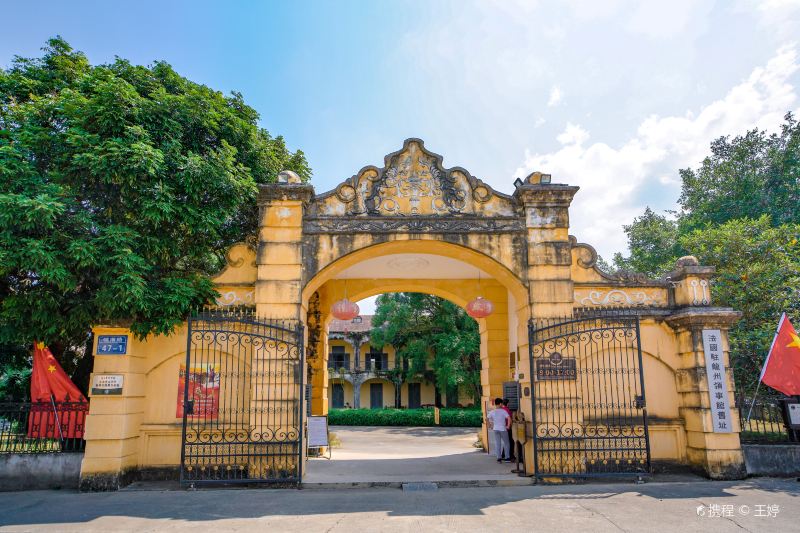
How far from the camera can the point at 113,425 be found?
740 centimetres

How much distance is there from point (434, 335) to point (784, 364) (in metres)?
16.0

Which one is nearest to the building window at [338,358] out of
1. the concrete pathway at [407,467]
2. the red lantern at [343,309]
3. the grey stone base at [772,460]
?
the concrete pathway at [407,467]

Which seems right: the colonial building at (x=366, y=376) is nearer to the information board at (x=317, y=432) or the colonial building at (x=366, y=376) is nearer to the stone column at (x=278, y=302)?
the information board at (x=317, y=432)

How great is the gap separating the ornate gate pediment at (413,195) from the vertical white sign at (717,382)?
367cm

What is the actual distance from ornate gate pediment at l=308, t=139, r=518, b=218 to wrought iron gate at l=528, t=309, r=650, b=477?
7.27 ft

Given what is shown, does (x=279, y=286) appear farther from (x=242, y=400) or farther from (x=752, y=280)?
(x=752, y=280)

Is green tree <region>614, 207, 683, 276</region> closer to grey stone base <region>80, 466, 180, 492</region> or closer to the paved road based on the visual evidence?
the paved road

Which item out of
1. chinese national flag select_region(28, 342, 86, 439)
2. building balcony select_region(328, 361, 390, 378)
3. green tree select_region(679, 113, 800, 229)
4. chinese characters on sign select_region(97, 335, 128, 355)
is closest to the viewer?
chinese characters on sign select_region(97, 335, 128, 355)

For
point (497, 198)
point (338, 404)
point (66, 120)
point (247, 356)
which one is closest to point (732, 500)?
point (497, 198)

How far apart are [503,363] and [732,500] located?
5470 mm

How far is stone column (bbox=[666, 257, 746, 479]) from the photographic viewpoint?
7672 mm

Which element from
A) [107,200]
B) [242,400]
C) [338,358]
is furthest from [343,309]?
[338,358]

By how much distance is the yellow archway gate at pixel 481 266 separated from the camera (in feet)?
25.8

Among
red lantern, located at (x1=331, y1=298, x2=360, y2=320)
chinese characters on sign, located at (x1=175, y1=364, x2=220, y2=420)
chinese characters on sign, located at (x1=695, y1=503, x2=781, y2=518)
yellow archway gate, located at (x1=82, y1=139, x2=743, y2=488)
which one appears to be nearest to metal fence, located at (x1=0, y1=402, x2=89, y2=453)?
yellow archway gate, located at (x1=82, y1=139, x2=743, y2=488)
